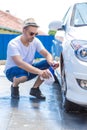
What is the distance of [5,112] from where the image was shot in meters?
5.27

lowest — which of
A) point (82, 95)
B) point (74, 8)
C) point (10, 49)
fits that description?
point (82, 95)

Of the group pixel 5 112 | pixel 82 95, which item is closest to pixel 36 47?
pixel 5 112

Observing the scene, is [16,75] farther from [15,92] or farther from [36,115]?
[36,115]

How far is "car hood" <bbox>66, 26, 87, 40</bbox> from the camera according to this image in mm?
4720

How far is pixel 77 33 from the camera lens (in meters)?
4.87

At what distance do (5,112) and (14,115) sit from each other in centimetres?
22

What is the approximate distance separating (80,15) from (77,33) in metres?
0.84

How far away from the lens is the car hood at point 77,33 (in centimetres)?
472

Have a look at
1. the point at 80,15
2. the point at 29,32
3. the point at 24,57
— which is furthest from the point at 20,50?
the point at 80,15

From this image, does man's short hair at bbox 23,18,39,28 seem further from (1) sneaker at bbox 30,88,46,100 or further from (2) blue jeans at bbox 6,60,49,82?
(1) sneaker at bbox 30,88,46,100

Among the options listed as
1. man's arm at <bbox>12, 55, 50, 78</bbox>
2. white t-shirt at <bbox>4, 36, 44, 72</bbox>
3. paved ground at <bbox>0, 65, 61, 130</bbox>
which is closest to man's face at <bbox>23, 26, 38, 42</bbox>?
white t-shirt at <bbox>4, 36, 44, 72</bbox>

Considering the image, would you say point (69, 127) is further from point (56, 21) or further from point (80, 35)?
point (56, 21)

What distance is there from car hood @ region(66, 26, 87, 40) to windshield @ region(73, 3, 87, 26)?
0.71 ft

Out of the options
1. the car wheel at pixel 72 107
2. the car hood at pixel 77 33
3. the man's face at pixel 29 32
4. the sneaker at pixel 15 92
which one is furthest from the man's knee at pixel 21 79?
the car hood at pixel 77 33
